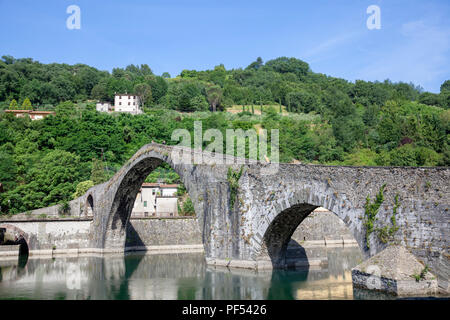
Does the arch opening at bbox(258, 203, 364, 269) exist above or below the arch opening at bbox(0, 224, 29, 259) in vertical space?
above

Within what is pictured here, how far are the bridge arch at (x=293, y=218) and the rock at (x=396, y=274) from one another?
0.74 m

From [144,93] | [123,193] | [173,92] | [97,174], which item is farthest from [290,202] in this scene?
[173,92]

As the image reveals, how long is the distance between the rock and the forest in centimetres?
3279

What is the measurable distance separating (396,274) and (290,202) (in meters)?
5.34

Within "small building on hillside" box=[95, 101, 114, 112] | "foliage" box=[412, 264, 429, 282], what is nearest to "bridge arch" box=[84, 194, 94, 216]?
"foliage" box=[412, 264, 429, 282]

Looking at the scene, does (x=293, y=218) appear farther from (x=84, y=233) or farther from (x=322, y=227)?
(x=84, y=233)

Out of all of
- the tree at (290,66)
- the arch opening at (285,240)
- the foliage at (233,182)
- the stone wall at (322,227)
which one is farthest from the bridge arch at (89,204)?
the tree at (290,66)

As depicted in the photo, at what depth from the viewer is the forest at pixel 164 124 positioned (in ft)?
149

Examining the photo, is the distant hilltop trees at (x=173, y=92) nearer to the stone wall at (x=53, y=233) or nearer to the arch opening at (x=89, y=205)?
the arch opening at (x=89, y=205)

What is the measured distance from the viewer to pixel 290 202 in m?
16.8

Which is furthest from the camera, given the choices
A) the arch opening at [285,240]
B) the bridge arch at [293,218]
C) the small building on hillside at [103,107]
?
the small building on hillside at [103,107]

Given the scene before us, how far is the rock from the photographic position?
38.9 ft

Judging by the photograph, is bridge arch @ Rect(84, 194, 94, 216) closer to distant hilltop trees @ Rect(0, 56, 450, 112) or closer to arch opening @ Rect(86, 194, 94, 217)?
arch opening @ Rect(86, 194, 94, 217)
